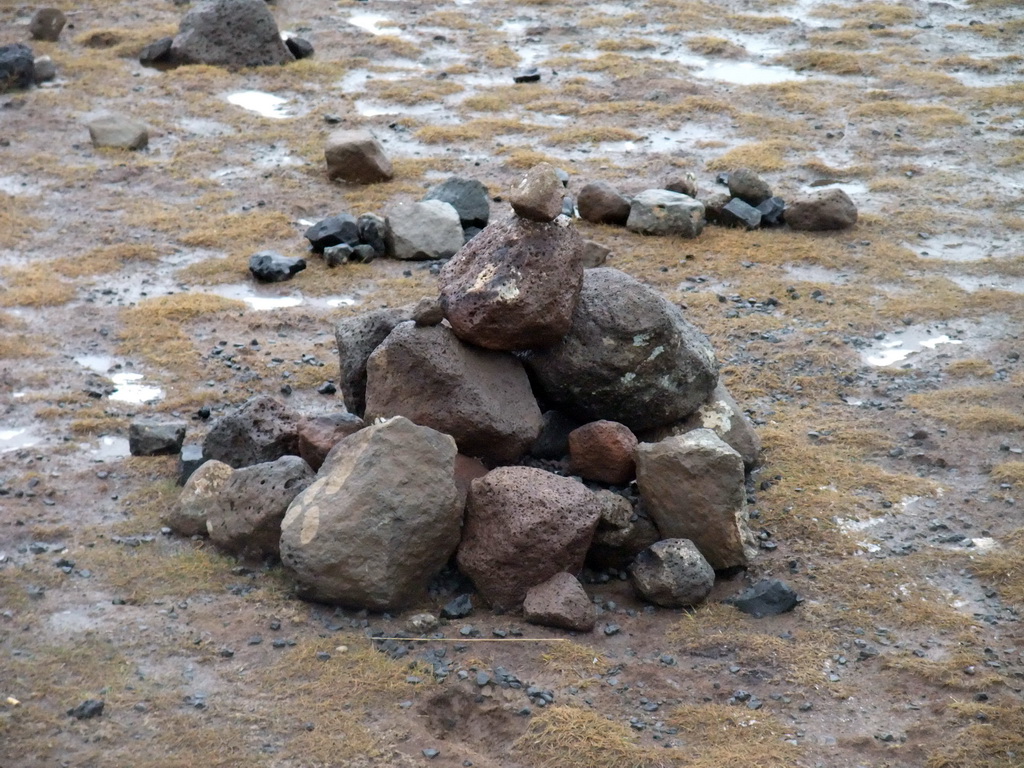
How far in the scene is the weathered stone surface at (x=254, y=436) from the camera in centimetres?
605

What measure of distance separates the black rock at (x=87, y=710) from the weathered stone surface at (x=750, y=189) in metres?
7.02

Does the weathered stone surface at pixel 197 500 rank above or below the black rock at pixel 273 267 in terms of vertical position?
above

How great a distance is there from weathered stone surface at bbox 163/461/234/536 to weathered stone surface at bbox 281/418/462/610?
0.61 metres

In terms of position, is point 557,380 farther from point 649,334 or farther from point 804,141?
point 804,141

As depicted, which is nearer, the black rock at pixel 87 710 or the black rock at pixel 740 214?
the black rock at pixel 87 710

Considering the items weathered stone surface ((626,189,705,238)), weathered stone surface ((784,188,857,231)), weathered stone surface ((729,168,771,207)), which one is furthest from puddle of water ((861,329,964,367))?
weathered stone surface ((729,168,771,207))

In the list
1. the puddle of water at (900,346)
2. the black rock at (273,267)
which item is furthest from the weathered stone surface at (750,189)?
the black rock at (273,267)

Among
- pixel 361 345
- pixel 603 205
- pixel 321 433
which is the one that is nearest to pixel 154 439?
pixel 321 433

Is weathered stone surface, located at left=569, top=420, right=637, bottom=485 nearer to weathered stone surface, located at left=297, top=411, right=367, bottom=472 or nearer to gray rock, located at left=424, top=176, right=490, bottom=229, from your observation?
weathered stone surface, located at left=297, top=411, right=367, bottom=472

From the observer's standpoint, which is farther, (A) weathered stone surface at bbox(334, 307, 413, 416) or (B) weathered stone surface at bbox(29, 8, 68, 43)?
(B) weathered stone surface at bbox(29, 8, 68, 43)

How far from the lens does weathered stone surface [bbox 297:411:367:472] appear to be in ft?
19.0

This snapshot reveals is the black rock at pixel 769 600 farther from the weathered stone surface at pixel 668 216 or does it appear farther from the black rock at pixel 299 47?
the black rock at pixel 299 47

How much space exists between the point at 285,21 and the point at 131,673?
477 inches

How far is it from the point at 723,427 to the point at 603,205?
3.97 meters
